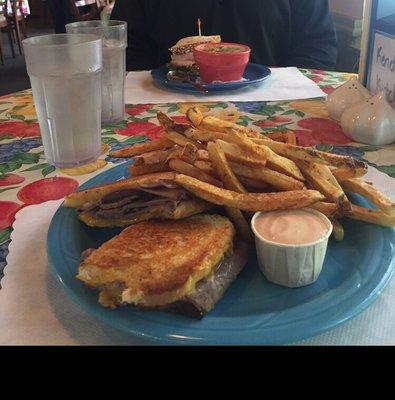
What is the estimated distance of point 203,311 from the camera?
2.32 feet

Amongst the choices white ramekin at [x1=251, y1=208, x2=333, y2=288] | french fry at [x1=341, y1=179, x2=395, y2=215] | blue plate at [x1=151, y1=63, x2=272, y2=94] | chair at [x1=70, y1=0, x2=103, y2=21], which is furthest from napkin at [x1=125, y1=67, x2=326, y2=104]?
chair at [x1=70, y1=0, x2=103, y2=21]

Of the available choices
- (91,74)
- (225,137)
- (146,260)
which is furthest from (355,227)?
(91,74)

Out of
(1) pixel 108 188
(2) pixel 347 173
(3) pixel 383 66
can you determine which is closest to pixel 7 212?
(1) pixel 108 188

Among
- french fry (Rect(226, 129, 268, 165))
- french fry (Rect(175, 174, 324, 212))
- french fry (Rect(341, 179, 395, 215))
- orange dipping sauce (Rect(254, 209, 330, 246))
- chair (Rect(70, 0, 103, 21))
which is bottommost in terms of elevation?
chair (Rect(70, 0, 103, 21))

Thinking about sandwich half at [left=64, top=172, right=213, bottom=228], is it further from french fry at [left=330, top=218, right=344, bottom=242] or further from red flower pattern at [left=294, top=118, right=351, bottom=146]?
red flower pattern at [left=294, top=118, right=351, bottom=146]

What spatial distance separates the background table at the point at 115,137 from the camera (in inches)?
48.2

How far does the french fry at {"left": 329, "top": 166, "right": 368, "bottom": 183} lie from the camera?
966 millimetres

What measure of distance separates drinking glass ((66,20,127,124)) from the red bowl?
382mm

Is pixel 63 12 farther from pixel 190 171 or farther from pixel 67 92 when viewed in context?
pixel 190 171

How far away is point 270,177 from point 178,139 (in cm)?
23

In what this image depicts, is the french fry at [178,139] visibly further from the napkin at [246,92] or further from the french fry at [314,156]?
the napkin at [246,92]

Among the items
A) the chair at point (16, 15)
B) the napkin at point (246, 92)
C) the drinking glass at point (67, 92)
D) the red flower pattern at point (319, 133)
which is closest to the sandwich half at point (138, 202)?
the drinking glass at point (67, 92)

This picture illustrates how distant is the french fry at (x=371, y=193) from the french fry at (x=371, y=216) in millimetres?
10

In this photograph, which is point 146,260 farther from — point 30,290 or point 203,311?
point 30,290
